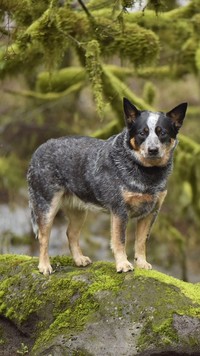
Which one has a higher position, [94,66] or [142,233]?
[94,66]

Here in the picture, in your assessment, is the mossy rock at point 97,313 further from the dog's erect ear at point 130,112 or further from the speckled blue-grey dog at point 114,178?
the dog's erect ear at point 130,112

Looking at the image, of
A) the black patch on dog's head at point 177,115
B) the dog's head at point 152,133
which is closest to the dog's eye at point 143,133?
the dog's head at point 152,133

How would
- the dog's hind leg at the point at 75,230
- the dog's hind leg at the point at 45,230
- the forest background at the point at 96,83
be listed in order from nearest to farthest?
the dog's hind leg at the point at 45,230 < the dog's hind leg at the point at 75,230 < the forest background at the point at 96,83

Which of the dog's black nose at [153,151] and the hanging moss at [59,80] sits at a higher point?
the dog's black nose at [153,151]

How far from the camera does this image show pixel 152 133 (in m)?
7.59

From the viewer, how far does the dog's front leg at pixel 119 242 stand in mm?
7898

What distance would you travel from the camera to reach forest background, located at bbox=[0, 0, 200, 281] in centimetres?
920

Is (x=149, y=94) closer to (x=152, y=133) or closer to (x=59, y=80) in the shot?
(x=59, y=80)

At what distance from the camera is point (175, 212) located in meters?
19.0

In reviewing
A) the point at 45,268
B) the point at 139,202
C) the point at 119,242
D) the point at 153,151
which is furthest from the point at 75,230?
the point at 153,151

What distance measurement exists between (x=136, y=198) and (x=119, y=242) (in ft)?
1.60

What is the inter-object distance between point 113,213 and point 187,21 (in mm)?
5299

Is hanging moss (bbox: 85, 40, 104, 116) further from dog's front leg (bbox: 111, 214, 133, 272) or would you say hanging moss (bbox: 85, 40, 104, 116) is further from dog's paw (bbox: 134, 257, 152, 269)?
dog's paw (bbox: 134, 257, 152, 269)

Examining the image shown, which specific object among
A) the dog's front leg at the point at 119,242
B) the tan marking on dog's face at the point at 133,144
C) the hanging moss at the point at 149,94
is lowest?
the hanging moss at the point at 149,94
